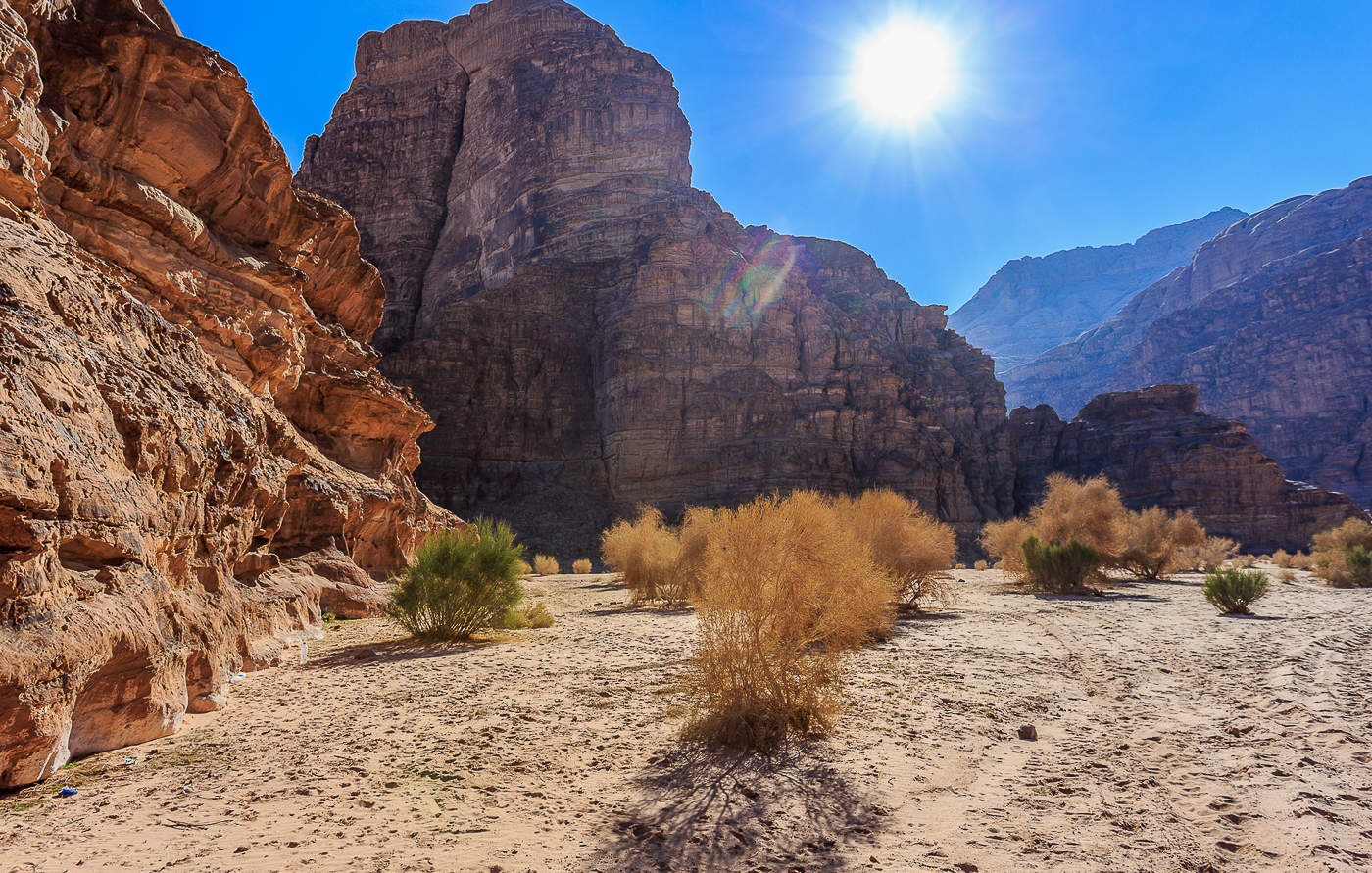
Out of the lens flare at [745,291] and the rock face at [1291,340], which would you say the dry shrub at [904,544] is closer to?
the lens flare at [745,291]

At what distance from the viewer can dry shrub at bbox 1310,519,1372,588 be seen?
2328cm

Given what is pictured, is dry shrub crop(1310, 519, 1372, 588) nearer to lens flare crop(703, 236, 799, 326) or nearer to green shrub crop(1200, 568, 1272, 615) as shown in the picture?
green shrub crop(1200, 568, 1272, 615)

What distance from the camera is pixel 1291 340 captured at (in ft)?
266

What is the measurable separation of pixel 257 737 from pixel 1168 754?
6926 mm

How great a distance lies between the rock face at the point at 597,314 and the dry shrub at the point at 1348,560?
2256cm

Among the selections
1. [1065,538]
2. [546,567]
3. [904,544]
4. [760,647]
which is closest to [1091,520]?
[1065,538]

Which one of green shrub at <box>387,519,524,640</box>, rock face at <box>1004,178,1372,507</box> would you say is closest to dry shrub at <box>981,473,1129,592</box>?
green shrub at <box>387,519,524,640</box>

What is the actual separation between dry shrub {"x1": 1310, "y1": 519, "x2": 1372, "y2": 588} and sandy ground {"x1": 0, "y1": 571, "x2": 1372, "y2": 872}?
72.0 ft

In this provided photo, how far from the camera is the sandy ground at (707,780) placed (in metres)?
3.31

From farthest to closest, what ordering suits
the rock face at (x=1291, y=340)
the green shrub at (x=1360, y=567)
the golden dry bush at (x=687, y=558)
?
1. the rock face at (x=1291, y=340)
2. the green shrub at (x=1360, y=567)
3. the golden dry bush at (x=687, y=558)

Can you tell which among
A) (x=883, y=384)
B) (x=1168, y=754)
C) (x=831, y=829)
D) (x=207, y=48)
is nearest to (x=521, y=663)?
(x=831, y=829)

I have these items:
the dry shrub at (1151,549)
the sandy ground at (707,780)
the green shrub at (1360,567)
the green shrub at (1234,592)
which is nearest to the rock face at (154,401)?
the sandy ground at (707,780)

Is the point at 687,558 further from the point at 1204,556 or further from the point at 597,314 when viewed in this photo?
the point at 597,314

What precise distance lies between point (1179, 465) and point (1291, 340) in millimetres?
46304
